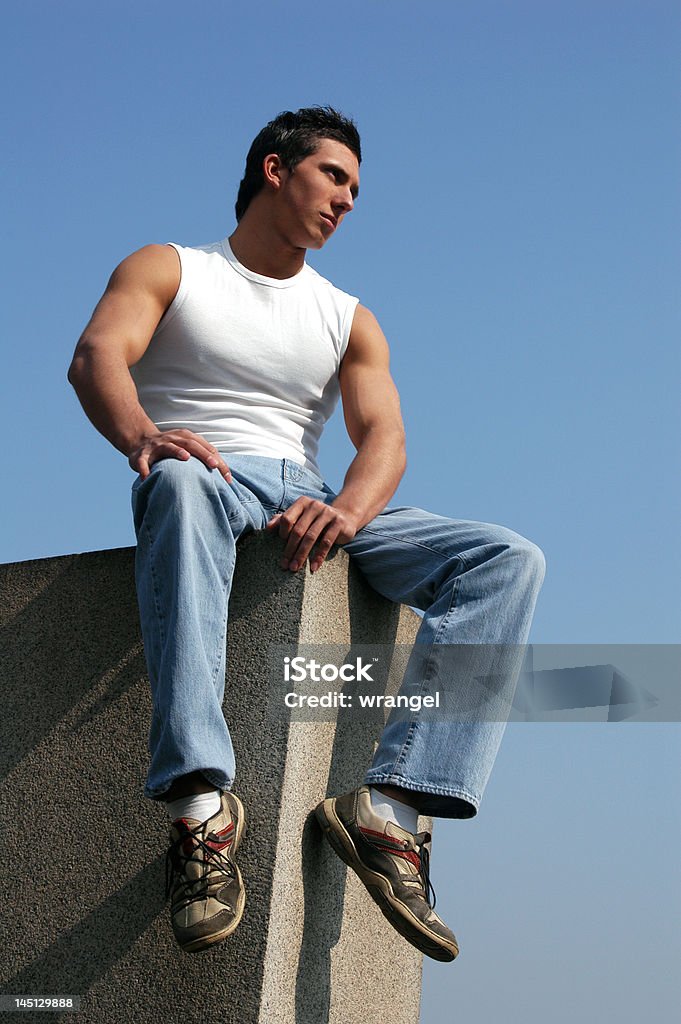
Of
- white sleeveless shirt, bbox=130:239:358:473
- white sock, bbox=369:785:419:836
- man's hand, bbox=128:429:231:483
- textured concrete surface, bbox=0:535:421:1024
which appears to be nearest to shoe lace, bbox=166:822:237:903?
textured concrete surface, bbox=0:535:421:1024

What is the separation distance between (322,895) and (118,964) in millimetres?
551

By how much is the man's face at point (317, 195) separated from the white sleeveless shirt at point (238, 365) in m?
0.22

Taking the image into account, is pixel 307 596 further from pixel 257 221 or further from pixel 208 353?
pixel 257 221

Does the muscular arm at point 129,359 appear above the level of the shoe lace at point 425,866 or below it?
above

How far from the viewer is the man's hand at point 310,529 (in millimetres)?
3102

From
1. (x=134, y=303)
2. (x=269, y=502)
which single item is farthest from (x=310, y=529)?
(x=134, y=303)

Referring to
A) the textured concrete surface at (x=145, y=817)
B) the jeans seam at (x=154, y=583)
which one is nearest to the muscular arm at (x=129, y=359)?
the jeans seam at (x=154, y=583)

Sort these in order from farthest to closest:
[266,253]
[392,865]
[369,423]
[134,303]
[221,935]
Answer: [266,253] → [369,423] → [134,303] → [392,865] → [221,935]

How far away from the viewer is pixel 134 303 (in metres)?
3.37

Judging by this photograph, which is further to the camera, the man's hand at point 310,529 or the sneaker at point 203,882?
the man's hand at point 310,529

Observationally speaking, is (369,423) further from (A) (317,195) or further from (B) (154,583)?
(B) (154,583)

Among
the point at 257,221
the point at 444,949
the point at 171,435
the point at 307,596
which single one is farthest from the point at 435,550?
the point at 257,221

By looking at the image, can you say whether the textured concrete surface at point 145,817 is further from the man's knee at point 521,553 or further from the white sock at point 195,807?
the man's knee at point 521,553

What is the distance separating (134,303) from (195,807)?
1486mm
